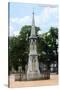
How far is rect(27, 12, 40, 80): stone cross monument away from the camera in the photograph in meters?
2.35

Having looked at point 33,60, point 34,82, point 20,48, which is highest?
point 20,48

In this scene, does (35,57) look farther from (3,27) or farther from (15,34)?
(3,27)

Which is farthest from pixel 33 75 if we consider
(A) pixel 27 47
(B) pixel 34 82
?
(A) pixel 27 47

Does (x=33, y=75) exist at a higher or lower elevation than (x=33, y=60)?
lower

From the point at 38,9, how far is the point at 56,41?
44cm

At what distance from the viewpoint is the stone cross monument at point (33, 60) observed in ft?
7.70

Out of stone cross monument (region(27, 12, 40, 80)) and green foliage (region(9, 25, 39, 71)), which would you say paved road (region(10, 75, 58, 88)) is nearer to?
stone cross monument (region(27, 12, 40, 80))

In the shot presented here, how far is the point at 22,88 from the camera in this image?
7.66ft

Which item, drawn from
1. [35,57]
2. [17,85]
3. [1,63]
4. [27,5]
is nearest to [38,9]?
[27,5]

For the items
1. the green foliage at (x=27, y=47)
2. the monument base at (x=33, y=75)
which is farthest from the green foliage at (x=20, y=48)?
the monument base at (x=33, y=75)

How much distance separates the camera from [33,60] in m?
2.37

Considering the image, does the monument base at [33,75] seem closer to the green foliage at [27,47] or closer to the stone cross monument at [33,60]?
the stone cross monument at [33,60]

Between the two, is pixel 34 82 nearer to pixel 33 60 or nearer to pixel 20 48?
pixel 33 60

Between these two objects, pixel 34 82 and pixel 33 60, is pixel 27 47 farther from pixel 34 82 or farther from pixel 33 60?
pixel 34 82
